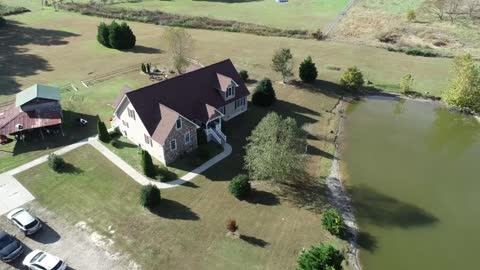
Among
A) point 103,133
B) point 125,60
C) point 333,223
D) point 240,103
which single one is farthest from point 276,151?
point 125,60

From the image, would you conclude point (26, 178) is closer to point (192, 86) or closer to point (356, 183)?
point (192, 86)

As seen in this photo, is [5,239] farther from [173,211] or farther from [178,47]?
[178,47]

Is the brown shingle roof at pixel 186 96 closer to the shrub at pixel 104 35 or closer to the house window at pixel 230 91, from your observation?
the house window at pixel 230 91

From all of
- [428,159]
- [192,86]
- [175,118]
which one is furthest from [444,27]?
[175,118]

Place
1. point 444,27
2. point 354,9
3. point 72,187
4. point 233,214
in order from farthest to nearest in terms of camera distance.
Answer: point 354,9 → point 444,27 → point 72,187 → point 233,214

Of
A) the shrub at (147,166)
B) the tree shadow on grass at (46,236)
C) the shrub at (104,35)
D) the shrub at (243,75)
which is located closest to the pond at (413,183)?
the shrub at (243,75)

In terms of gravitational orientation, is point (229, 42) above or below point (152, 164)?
above

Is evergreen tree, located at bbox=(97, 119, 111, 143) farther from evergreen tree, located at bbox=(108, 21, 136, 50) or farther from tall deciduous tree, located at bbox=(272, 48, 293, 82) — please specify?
evergreen tree, located at bbox=(108, 21, 136, 50)
